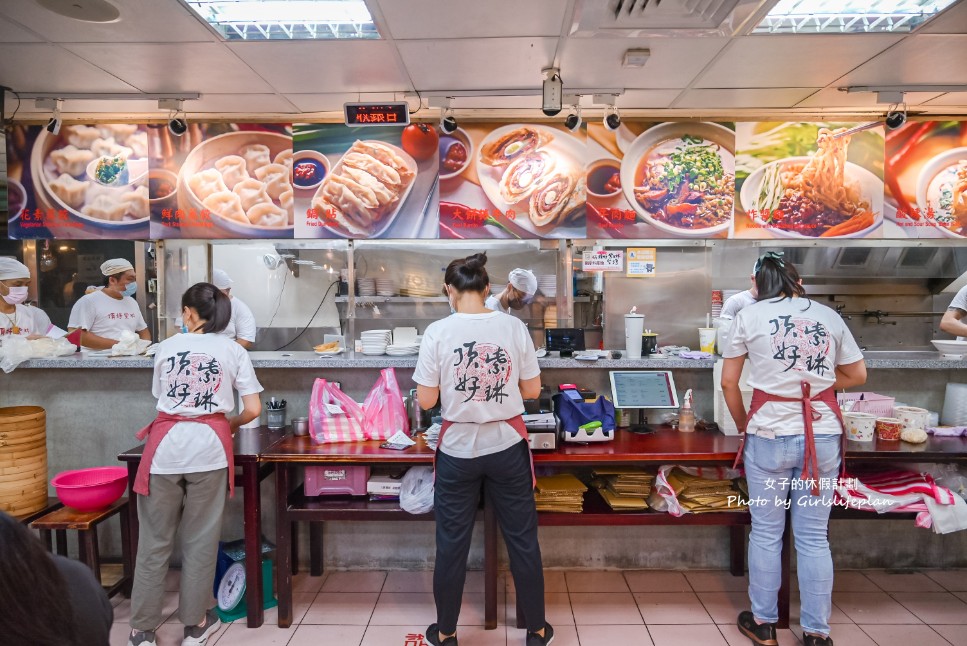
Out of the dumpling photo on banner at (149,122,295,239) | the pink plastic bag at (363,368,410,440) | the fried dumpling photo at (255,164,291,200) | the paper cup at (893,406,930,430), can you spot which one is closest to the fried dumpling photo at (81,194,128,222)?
the dumpling photo on banner at (149,122,295,239)

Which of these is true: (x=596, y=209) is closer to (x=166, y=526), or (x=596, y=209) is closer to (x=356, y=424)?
(x=356, y=424)

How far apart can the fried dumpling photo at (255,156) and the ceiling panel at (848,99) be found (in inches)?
168

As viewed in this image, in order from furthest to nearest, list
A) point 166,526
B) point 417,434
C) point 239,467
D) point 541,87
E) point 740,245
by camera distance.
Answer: point 740,245 → point 541,87 → point 417,434 → point 239,467 → point 166,526

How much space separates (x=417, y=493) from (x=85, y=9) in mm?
2899

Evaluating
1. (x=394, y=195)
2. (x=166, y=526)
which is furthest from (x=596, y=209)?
(x=166, y=526)

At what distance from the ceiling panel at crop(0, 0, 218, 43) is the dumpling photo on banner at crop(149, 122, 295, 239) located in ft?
5.07

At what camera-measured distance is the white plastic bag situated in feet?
9.37

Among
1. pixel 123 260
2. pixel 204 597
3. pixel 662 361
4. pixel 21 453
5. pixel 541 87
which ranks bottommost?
pixel 204 597

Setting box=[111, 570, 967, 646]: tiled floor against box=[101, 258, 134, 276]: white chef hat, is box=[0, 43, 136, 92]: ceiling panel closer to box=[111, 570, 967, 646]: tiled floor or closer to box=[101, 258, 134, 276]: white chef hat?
box=[101, 258, 134, 276]: white chef hat

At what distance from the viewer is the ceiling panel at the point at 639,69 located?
3213 millimetres

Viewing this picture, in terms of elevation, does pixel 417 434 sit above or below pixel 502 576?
above

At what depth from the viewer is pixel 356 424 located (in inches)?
125

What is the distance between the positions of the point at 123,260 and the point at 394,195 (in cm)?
237

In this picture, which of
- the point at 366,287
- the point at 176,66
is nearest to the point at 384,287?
the point at 366,287
